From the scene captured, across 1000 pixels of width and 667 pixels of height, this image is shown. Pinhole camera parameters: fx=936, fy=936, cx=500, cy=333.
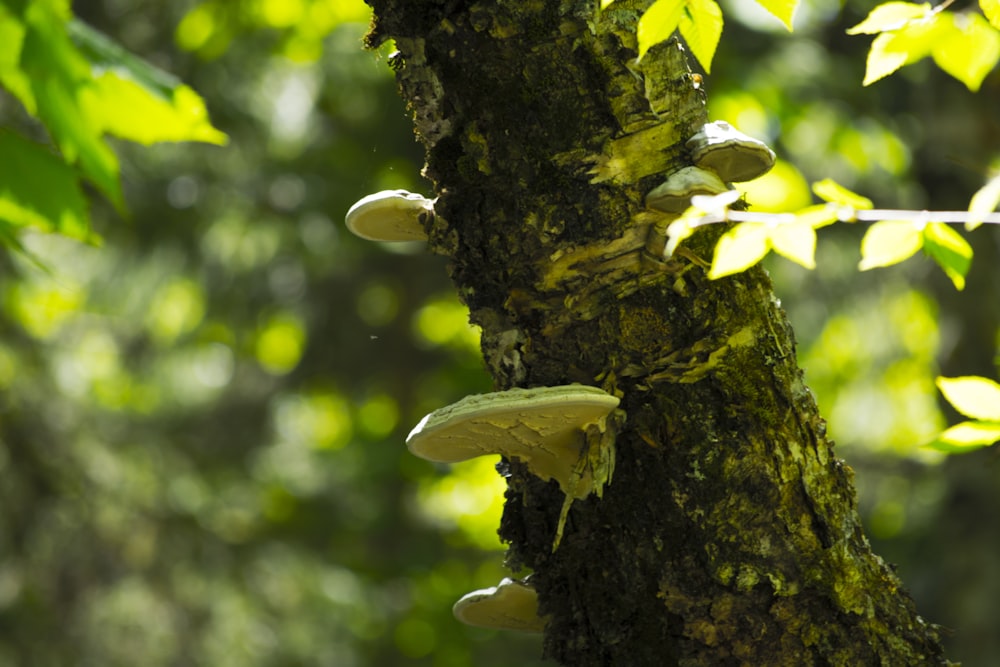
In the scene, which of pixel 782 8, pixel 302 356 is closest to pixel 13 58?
pixel 782 8

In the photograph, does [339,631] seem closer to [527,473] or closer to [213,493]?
[213,493]

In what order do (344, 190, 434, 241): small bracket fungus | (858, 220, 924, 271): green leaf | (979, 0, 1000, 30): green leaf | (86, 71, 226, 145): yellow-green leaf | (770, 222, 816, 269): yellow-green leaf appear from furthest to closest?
(344, 190, 434, 241): small bracket fungus
(86, 71, 226, 145): yellow-green leaf
(979, 0, 1000, 30): green leaf
(858, 220, 924, 271): green leaf
(770, 222, 816, 269): yellow-green leaf

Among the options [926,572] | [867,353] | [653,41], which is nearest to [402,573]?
[926,572]

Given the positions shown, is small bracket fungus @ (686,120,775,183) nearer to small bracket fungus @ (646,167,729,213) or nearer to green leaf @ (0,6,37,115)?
small bracket fungus @ (646,167,729,213)

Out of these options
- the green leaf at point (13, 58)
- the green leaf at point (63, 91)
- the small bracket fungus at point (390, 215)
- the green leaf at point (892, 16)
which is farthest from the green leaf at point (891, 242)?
the green leaf at point (13, 58)

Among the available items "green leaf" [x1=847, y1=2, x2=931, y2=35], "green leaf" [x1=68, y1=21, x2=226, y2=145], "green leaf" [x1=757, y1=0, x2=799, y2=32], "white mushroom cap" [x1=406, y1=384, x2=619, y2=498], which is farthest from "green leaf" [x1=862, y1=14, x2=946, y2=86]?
"green leaf" [x1=68, y1=21, x2=226, y2=145]

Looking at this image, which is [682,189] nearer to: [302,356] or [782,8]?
[782,8]

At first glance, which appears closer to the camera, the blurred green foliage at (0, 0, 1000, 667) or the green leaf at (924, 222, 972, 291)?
the green leaf at (924, 222, 972, 291)
